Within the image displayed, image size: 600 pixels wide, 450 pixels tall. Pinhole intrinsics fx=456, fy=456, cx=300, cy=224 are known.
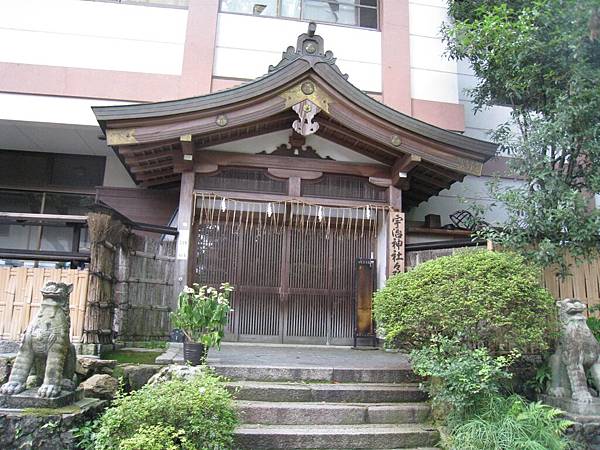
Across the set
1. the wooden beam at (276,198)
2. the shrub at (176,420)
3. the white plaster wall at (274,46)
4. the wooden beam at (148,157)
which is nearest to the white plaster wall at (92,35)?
the white plaster wall at (274,46)

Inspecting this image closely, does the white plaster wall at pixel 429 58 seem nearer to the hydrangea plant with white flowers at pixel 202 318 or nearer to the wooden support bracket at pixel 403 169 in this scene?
the wooden support bracket at pixel 403 169

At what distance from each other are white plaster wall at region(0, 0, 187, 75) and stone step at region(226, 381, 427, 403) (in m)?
7.61

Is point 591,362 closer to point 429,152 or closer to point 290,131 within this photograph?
point 429,152

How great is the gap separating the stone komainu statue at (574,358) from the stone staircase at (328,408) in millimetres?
1732

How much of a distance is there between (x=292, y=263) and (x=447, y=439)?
4.86m

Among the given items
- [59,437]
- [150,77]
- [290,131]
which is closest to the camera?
[59,437]

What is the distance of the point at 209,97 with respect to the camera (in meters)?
8.02

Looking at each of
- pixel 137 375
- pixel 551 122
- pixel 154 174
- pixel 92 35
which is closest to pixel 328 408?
pixel 137 375

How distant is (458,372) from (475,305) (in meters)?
0.86

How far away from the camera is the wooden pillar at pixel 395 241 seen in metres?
8.98

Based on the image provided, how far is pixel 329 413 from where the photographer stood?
5496mm

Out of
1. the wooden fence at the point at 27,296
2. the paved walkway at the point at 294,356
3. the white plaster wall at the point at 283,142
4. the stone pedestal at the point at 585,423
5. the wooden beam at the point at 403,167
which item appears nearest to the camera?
the stone pedestal at the point at 585,423

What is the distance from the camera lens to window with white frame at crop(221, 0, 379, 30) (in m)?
11.1

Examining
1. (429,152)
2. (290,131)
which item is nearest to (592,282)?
(429,152)
